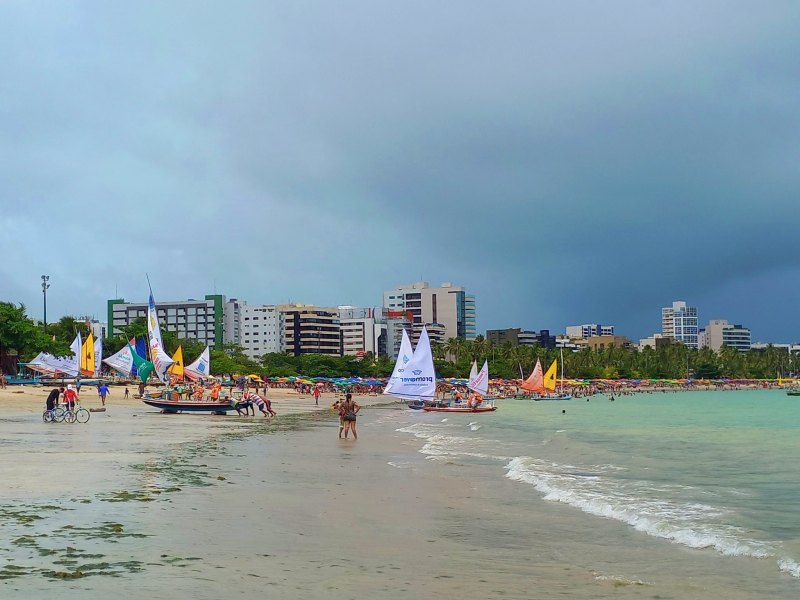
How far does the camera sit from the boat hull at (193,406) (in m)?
49.9

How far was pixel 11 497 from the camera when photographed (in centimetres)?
1448

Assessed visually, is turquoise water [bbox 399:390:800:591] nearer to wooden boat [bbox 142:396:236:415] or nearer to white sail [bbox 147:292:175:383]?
wooden boat [bbox 142:396:236:415]

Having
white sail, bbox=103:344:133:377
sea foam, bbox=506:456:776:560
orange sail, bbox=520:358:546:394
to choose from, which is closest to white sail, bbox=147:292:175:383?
white sail, bbox=103:344:133:377

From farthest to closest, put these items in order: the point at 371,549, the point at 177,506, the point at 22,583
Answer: the point at 177,506 → the point at 371,549 → the point at 22,583

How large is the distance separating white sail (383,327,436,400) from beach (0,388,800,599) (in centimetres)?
2440

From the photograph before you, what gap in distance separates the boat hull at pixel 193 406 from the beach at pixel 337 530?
22349 mm

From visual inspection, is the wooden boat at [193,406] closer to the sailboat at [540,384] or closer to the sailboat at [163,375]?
the sailboat at [163,375]

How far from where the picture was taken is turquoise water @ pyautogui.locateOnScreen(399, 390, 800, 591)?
1417 centimetres

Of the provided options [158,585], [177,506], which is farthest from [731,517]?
[158,585]

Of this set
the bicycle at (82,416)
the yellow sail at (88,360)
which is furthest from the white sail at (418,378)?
the yellow sail at (88,360)

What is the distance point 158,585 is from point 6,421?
32903 millimetres

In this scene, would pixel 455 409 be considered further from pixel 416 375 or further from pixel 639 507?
pixel 639 507

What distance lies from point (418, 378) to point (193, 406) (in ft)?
45.5

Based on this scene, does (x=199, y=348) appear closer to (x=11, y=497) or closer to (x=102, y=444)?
(x=102, y=444)
